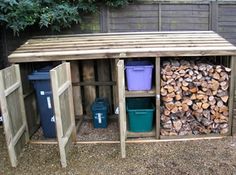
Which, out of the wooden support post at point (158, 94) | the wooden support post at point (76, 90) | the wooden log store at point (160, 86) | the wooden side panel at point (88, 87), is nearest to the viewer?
the wooden log store at point (160, 86)

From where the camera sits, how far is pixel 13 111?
3312 mm

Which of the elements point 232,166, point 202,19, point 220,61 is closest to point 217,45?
point 220,61

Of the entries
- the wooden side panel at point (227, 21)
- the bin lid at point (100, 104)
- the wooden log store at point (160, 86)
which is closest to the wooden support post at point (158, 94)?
the wooden log store at point (160, 86)

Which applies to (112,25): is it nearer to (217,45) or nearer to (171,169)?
(217,45)

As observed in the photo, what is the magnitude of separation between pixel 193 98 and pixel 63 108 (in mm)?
1739

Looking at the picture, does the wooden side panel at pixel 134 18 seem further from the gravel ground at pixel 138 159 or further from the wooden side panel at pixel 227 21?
the gravel ground at pixel 138 159

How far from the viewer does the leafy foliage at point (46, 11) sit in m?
3.95

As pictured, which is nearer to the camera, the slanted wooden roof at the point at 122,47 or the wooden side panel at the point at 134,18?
the slanted wooden roof at the point at 122,47

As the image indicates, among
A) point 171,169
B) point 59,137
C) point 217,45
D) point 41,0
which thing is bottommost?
point 171,169

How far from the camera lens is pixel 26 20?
404cm

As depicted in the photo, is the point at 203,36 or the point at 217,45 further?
the point at 203,36

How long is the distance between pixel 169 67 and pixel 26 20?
2292 millimetres

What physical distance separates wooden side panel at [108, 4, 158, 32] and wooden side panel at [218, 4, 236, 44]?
46.3 inches

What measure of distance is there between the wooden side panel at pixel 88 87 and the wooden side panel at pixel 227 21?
7.94 ft
